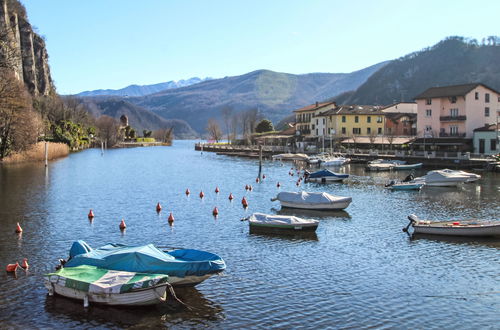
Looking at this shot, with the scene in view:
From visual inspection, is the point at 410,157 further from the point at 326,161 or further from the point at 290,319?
the point at 290,319

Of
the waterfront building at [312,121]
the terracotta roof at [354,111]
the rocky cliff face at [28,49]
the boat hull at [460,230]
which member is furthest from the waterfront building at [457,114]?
the rocky cliff face at [28,49]

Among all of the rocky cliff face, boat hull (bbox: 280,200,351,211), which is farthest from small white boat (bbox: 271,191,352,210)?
the rocky cliff face

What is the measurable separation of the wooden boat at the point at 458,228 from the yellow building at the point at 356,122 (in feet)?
339

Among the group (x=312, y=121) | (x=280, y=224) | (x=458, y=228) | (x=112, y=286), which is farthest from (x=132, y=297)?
(x=312, y=121)

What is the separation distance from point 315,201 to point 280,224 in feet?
35.1

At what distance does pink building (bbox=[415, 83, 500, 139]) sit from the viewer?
4023 inches

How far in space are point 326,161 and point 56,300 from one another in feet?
277

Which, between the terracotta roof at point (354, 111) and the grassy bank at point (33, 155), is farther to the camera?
the terracotta roof at point (354, 111)

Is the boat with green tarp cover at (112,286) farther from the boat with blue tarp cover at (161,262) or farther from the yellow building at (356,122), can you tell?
the yellow building at (356,122)

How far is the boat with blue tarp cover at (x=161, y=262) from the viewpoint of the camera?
2205 cm

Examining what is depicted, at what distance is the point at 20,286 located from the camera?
23.6 m

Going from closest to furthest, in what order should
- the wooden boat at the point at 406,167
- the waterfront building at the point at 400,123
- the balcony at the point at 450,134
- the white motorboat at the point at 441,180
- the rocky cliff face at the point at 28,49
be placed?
the white motorboat at the point at 441,180 < the wooden boat at the point at 406,167 < the balcony at the point at 450,134 < the waterfront building at the point at 400,123 < the rocky cliff face at the point at 28,49

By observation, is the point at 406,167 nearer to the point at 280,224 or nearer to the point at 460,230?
the point at 460,230

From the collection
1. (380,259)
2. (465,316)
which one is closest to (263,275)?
(380,259)
